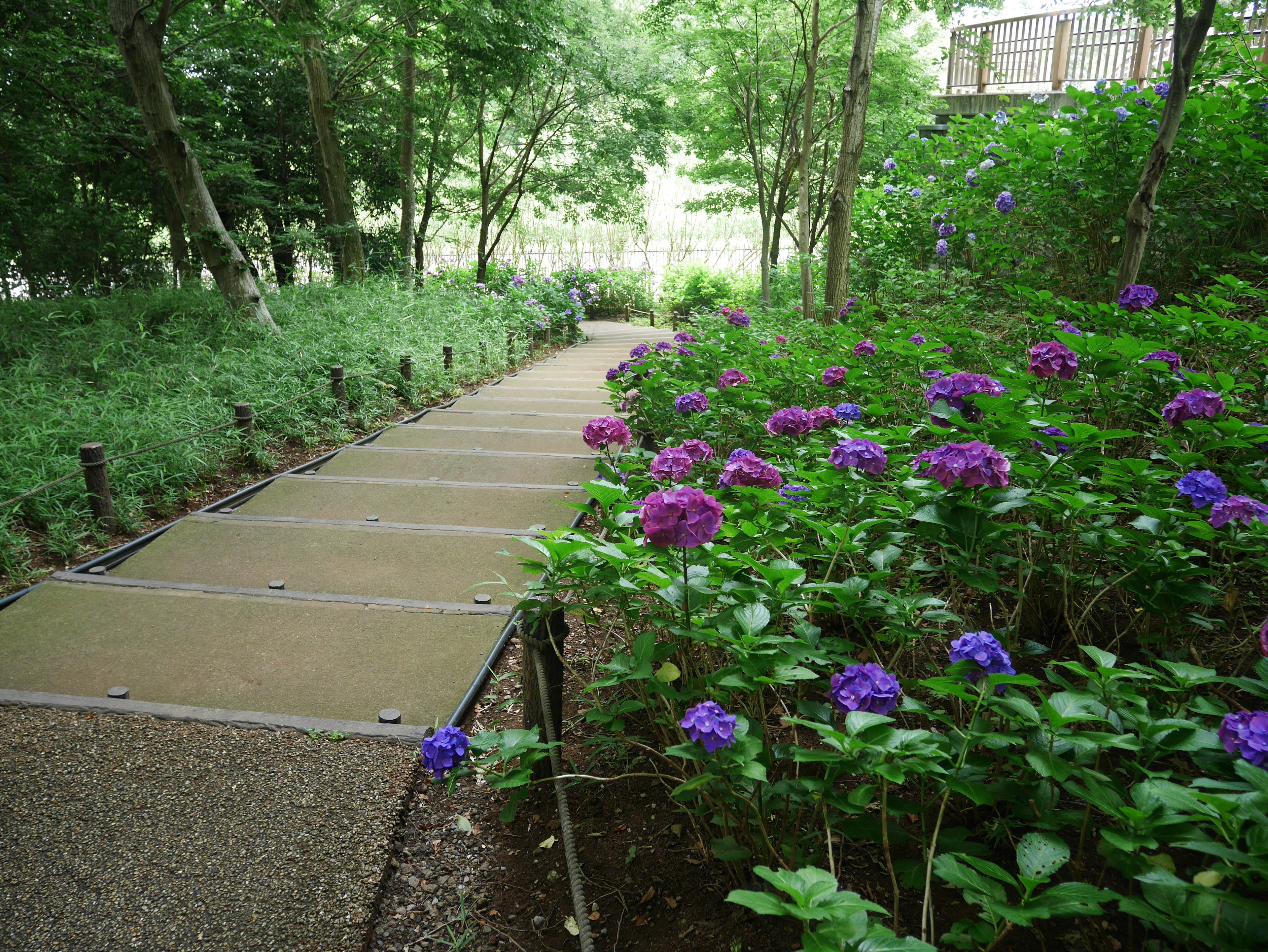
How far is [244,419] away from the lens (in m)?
4.54

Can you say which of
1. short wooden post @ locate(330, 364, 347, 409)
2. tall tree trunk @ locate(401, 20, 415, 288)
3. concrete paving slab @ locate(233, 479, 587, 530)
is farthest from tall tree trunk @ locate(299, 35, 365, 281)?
concrete paving slab @ locate(233, 479, 587, 530)

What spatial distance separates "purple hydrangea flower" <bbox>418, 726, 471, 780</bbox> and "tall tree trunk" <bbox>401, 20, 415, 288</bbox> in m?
9.94

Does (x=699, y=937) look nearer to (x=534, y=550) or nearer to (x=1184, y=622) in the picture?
(x=1184, y=622)

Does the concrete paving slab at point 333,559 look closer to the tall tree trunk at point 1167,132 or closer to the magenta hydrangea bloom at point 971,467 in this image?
the magenta hydrangea bloom at point 971,467

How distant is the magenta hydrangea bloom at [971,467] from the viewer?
1426 mm

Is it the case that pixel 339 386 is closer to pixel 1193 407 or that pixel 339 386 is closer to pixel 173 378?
pixel 173 378

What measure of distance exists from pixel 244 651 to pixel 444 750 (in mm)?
1253

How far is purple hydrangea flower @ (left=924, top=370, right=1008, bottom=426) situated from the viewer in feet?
6.64

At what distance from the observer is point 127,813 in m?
1.70

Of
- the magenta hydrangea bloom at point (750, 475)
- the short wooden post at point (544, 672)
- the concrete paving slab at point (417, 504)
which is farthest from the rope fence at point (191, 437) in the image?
the magenta hydrangea bloom at point (750, 475)

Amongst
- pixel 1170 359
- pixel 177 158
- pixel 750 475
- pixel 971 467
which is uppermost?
pixel 177 158

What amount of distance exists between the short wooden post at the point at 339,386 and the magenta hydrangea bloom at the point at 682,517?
4956 millimetres

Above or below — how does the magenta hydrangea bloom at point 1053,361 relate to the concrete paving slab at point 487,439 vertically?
above

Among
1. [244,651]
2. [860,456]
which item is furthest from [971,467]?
[244,651]
